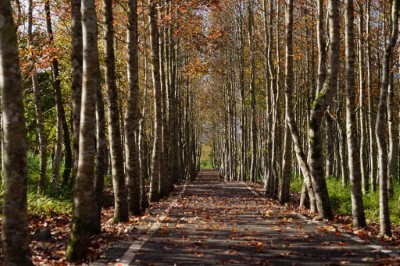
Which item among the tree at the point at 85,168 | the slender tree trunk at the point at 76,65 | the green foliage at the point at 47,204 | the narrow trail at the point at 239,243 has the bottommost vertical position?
the narrow trail at the point at 239,243

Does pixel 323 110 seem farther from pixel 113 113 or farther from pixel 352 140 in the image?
pixel 113 113

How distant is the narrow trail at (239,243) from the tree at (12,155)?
1509 mm

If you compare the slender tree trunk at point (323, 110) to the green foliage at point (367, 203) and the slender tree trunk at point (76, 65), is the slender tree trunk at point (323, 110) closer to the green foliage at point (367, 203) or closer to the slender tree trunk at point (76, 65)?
the green foliage at point (367, 203)

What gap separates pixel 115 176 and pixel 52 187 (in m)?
7.78

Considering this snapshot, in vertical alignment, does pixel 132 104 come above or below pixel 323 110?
above

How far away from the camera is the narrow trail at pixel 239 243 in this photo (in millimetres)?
8070

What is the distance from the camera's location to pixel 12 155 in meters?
6.85

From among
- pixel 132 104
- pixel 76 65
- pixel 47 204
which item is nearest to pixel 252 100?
pixel 132 104

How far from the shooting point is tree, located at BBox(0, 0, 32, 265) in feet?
22.3

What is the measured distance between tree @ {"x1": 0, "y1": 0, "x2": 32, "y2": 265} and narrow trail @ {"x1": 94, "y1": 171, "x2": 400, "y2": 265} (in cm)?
151

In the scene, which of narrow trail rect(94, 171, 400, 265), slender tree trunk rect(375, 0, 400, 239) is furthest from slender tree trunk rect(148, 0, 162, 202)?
slender tree trunk rect(375, 0, 400, 239)

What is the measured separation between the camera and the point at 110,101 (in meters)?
12.6

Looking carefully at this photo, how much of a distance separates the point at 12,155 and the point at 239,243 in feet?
15.8

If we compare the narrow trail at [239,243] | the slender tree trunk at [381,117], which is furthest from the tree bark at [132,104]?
the slender tree trunk at [381,117]
